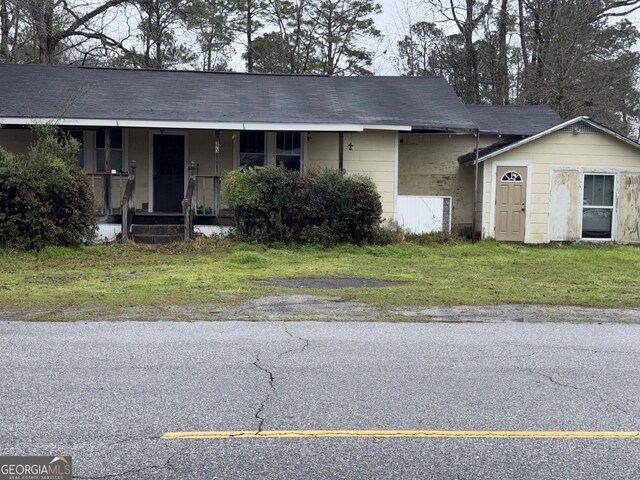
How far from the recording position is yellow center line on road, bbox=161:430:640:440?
15.1ft

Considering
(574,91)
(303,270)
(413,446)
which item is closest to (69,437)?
(413,446)

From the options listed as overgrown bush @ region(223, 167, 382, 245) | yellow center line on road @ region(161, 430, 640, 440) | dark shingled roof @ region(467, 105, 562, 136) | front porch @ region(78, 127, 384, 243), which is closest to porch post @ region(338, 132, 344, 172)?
front porch @ region(78, 127, 384, 243)

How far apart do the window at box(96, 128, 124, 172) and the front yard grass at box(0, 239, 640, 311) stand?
14.8 ft

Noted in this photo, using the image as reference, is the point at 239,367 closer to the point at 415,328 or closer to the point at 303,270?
the point at 415,328

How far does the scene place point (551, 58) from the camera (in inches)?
1229

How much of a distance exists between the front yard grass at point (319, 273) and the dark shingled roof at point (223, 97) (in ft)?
12.7

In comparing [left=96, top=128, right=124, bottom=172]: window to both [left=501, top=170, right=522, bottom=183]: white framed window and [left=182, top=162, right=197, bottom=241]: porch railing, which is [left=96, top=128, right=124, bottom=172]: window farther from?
[left=501, top=170, right=522, bottom=183]: white framed window

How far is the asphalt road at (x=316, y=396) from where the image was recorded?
422cm

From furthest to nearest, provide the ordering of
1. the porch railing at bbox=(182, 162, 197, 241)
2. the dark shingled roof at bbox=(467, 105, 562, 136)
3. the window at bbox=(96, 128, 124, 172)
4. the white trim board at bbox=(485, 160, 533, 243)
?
the dark shingled roof at bbox=(467, 105, 562, 136), the window at bbox=(96, 128, 124, 172), the white trim board at bbox=(485, 160, 533, 243), the porch railing at bbox=(182, 162, 197, 241)

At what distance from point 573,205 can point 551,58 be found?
1435 cm

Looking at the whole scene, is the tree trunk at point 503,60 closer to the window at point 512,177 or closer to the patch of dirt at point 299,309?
the window at point 512,177

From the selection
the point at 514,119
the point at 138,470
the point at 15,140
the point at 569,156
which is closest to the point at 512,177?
the point at 569,156

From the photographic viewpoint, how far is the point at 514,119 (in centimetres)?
2273

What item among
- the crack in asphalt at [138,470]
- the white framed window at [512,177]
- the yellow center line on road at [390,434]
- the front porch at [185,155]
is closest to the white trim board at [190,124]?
the front porch at [185,155]
